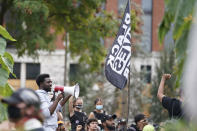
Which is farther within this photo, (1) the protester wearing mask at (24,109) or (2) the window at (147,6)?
(2) the window at (147,6)

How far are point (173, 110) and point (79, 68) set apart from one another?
33476 millimetres

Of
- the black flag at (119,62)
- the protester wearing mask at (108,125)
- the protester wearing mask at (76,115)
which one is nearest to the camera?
the black flag at (119,62)

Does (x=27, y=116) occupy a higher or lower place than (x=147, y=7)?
lower

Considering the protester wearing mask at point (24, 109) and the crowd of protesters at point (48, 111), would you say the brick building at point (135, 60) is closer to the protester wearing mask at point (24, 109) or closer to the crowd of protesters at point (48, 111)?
the crowd of protesters at point (48, 111)

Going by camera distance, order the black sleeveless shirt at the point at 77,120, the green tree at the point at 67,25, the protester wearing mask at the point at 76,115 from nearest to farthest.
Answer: the protester wearing mask at the point at 76,115 → the black sleeveless shirt at the point at 77,120 → the green tree at the point at 67,25

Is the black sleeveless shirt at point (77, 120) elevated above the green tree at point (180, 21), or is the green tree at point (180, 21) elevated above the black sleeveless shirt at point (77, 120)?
the green tree at point (180, 21)

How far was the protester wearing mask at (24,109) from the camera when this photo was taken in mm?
4262

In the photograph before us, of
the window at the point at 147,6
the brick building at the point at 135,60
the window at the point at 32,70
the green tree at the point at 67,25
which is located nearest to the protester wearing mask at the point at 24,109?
the green tree at the point at 67,25

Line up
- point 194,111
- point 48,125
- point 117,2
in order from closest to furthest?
point 194,111
point 48,125
point 117,2

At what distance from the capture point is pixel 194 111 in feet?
13.1

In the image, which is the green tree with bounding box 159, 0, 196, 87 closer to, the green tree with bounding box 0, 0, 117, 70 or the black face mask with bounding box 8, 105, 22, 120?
the black face mask with bounding box 8, 105, 22, 120

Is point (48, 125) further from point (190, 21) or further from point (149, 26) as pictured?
point (149, 26)

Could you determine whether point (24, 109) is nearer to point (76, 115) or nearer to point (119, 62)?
→ point (119, 62)

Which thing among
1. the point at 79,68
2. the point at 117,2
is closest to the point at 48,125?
the point at 79,68
